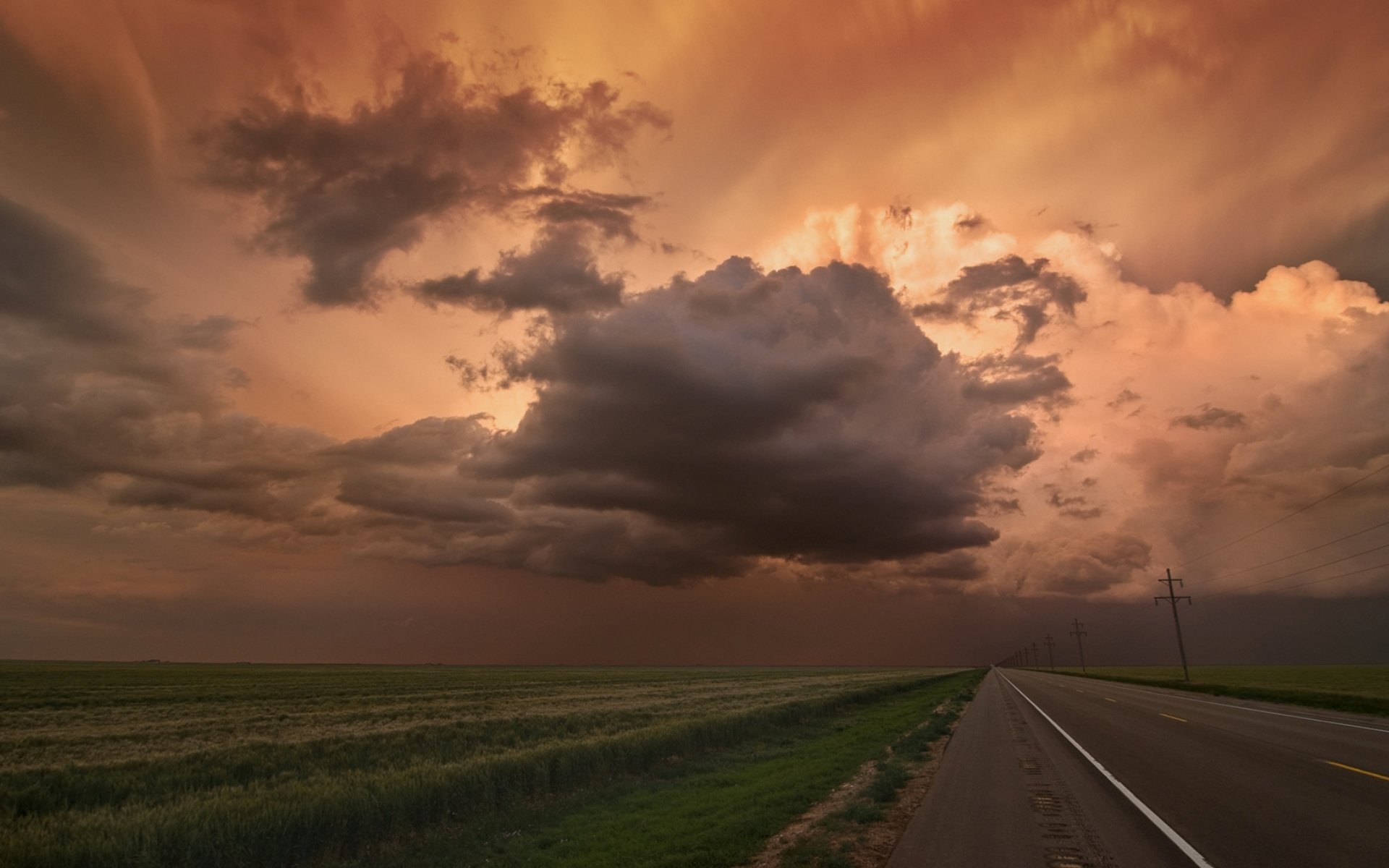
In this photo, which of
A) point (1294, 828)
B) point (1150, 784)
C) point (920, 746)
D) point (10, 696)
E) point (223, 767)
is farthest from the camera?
point (10, 696)

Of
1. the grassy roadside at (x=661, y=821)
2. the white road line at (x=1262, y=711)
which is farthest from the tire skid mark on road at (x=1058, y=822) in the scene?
the white road line at (x=1262, y=711)

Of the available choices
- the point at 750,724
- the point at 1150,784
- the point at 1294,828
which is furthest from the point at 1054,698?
the point at 1294,828

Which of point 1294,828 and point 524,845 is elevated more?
point 1294,828

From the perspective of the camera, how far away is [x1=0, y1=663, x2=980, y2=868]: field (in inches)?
468

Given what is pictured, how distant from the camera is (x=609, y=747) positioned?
20.4 meters

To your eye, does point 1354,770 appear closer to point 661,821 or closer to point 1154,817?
point 1154,817

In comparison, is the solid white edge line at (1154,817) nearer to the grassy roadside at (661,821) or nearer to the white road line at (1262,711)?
the grassy roadside at (661,821)

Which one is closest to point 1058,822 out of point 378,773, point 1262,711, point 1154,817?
point 1154,817

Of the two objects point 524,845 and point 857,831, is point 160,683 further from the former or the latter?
point 857,831

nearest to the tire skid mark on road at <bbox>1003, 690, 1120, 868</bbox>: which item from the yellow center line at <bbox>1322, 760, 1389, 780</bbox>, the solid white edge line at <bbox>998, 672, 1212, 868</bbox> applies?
the solid white edge line at <bbox>998, 672, 1212, 868</bbox>

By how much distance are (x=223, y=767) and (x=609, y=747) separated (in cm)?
996

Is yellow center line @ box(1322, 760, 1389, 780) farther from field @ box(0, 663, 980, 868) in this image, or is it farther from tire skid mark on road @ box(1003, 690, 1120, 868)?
field @ box(0, 663, 980, 868)

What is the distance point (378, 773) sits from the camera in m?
17.1

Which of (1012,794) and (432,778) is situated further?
(432,778)
